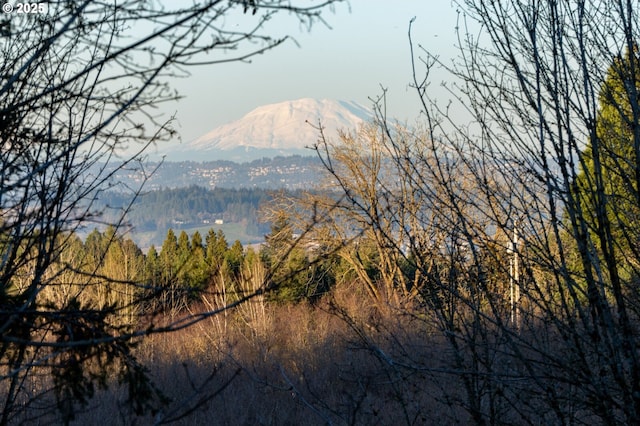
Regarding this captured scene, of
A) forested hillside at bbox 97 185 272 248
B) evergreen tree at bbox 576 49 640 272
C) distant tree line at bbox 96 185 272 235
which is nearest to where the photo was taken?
evergreen tree at bbox 576 49 640 272

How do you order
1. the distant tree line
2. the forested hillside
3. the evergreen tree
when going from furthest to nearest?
the distant tree line
the forested hillside
the evergreen tree

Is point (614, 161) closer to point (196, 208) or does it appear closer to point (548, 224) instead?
point (548, 224)

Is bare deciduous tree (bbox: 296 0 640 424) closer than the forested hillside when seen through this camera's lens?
Yes

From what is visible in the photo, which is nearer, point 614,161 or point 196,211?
point 614,161

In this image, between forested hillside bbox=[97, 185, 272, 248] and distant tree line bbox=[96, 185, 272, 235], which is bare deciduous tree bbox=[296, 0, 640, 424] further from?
distant tree line bbox=[96, 185, 272, 235]

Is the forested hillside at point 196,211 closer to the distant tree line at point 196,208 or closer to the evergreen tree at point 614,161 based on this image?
the distant tree line at point 196,208

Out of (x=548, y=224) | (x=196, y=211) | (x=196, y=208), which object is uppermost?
(x=548, y=224)

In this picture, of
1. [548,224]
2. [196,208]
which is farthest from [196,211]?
[548,224]

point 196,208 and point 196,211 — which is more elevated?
point 196,208

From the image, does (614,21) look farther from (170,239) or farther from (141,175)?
(170,239)

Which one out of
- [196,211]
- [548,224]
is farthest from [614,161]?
[196,211]

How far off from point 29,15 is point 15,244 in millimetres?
944

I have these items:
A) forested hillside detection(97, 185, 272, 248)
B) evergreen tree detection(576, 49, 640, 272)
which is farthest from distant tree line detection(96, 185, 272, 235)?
evergreen tree detection(576, 49, 640, 272)

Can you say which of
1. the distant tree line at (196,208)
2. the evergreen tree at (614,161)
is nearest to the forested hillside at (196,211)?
the distant tree line at (196,208)
